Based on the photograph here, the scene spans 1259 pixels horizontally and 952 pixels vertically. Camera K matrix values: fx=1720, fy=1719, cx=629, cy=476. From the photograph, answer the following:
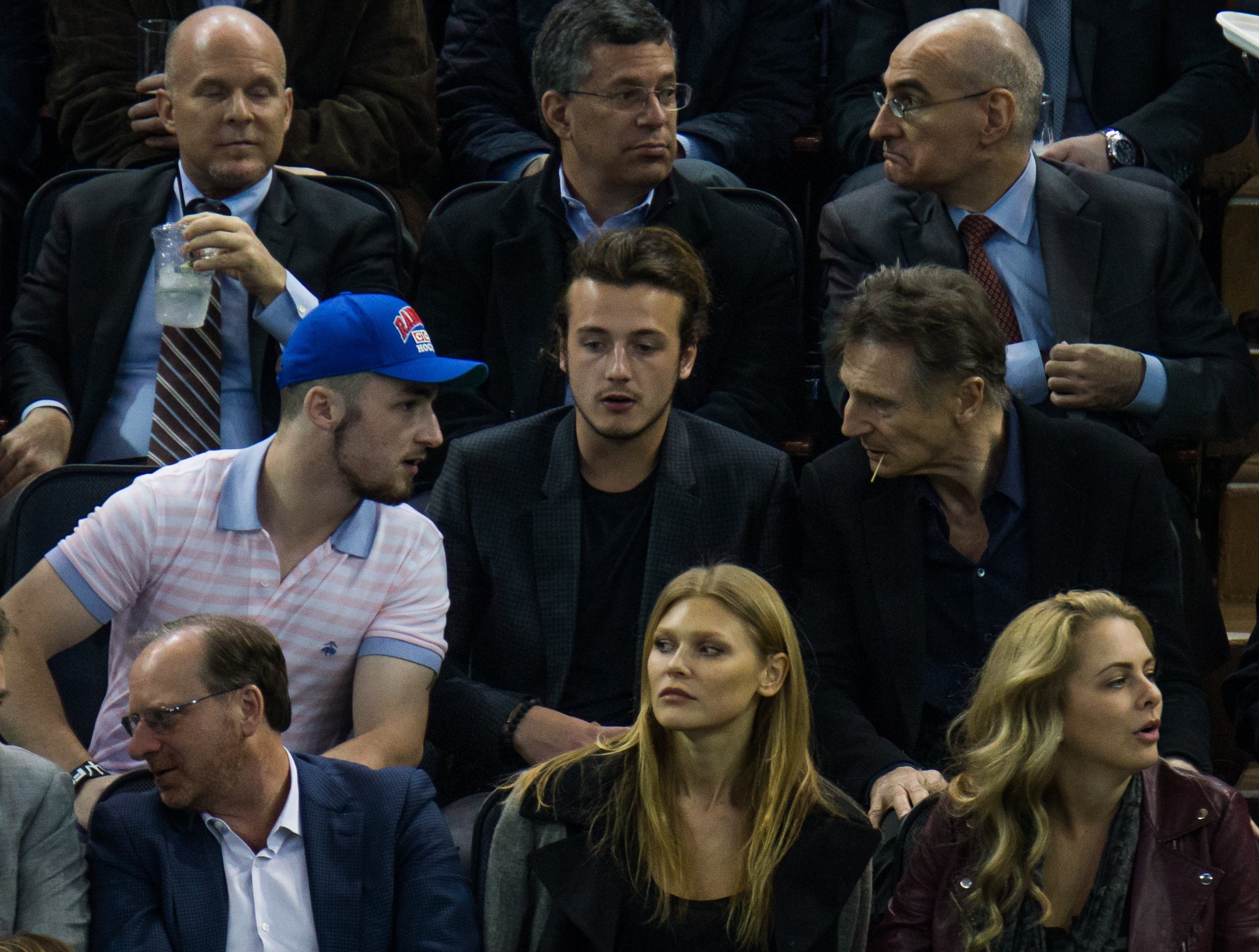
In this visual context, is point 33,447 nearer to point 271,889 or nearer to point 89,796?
point 89,796

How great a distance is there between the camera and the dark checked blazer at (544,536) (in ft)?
9.57

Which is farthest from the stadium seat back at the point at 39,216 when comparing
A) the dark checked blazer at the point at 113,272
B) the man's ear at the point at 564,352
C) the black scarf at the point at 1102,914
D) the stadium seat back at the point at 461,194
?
the black scarf at the point at 1102,914

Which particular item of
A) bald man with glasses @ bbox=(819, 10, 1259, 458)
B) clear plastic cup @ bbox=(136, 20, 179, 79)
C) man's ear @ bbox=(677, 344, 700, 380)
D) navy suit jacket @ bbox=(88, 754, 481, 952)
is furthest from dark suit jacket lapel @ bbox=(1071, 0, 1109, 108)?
navy suit jacket @ bbox=(88, 754, 481, 952)

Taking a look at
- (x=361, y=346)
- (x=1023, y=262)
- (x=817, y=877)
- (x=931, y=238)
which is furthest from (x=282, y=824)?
(x=1023, y=262)

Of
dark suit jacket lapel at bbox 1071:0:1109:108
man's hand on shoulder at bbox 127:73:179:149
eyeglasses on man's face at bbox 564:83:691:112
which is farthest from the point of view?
dark suit jacket lapel at bbox 1071:0:1109:108

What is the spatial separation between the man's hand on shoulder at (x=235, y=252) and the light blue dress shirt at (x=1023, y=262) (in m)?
1.37

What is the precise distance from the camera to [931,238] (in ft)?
11.3

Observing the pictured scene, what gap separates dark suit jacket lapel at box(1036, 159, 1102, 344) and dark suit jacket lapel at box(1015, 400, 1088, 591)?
488 mm

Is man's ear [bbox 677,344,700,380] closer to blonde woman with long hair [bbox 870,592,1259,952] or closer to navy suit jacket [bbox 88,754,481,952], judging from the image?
blonde woman with long hair [bbox 870,592,1259,952]

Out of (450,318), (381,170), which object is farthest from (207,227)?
(381,170)

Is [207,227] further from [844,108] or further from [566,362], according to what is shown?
[844,108]

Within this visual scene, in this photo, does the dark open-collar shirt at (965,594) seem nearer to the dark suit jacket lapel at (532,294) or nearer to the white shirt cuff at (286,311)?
the dark suit jacket lapel at (532,294)

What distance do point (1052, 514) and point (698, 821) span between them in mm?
861

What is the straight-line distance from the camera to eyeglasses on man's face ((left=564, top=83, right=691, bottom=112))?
354 cm
